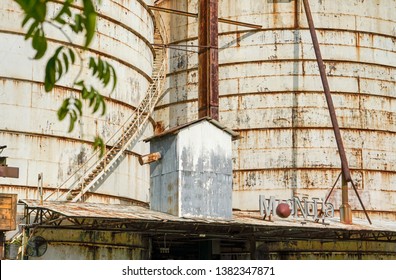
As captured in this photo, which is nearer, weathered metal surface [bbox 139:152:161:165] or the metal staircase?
weathered metal surface [bbox 139:152:161:165]

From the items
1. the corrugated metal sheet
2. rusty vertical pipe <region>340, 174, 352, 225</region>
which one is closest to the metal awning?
the corrugated metal sheet

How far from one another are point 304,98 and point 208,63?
14.4 feet

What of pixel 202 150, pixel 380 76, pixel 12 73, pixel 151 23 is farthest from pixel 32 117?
pixel 380 76

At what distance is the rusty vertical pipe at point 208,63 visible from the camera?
1028 inches

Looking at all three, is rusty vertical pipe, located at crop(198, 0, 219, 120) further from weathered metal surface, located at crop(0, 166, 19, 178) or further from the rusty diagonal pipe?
weathered metal surface, located at crop(0, 166, 19, 178)

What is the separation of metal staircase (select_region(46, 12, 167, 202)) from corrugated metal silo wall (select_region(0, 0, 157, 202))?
9.4 inches

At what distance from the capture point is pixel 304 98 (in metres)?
29.0

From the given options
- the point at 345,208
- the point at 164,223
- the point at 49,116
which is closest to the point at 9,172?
the point at 49,116

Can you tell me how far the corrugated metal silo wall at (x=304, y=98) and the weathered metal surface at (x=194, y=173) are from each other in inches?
236

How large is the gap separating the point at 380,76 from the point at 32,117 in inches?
551

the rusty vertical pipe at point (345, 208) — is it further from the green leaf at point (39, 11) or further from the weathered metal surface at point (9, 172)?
the green leaf at point (39, 11)

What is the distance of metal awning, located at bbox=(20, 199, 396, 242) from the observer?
19359mm

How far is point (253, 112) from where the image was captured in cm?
2933

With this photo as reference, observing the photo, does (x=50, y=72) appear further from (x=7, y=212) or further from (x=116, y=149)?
(x=116, y=149)
